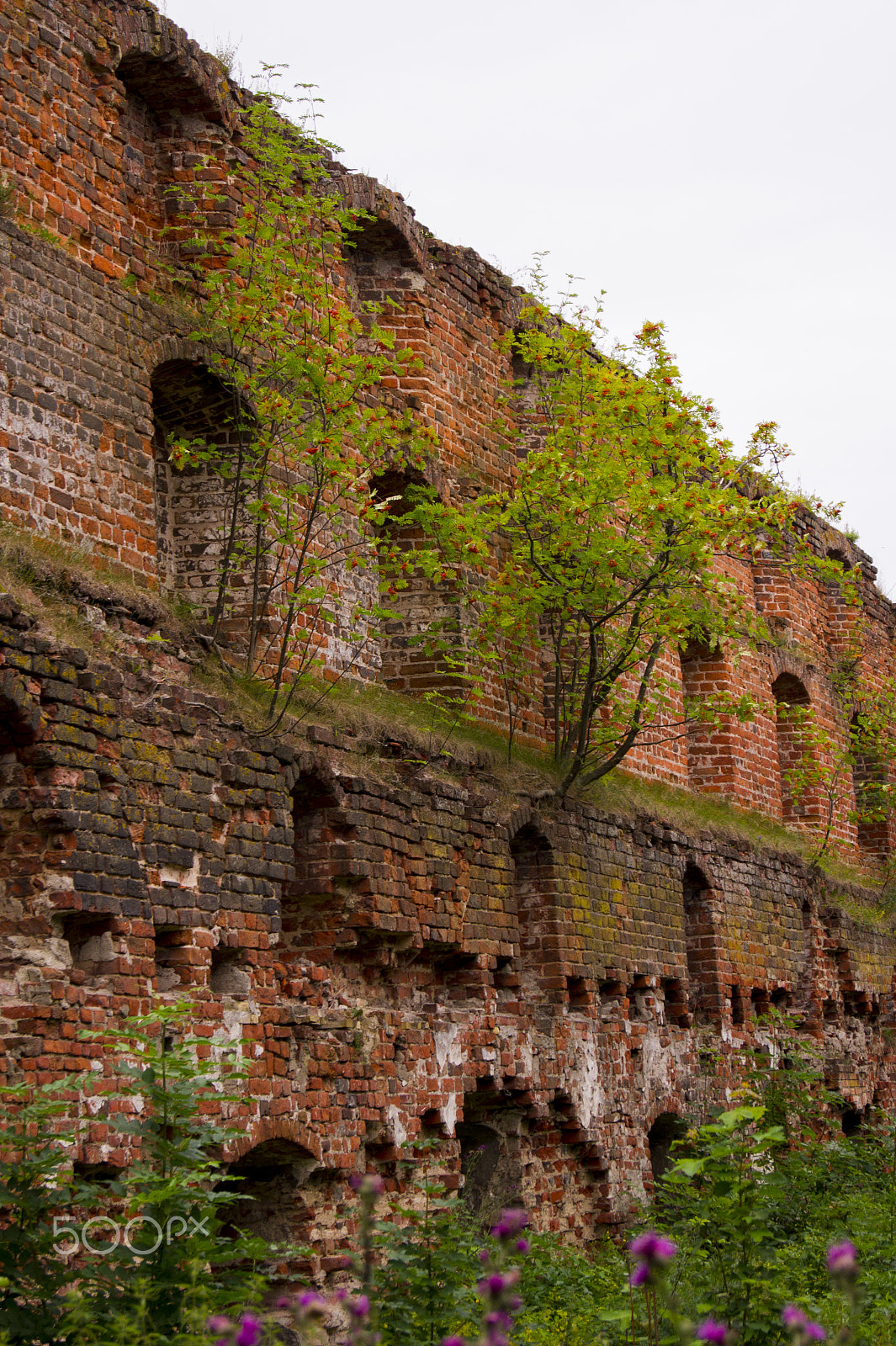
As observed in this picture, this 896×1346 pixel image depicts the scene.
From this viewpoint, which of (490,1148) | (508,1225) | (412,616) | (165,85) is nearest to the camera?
(508,1225)

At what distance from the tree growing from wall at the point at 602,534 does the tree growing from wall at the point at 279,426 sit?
0.86 meters

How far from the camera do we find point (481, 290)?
12.5 metres

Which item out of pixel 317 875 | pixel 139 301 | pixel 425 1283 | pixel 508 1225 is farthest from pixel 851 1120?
pixel 508 1225

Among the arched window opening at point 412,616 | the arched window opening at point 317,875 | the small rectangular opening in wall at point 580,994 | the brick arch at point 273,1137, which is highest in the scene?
the arched window opening at point 412,616

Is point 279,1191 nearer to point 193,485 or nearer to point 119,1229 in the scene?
point 119,1229

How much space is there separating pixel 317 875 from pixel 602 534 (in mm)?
3553

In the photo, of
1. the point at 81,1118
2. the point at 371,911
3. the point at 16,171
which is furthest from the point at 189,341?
the point at 81,1118

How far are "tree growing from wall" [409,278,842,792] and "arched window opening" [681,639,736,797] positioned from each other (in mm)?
3761

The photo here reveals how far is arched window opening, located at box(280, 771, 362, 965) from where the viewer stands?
772 cm

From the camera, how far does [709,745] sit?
603 inches

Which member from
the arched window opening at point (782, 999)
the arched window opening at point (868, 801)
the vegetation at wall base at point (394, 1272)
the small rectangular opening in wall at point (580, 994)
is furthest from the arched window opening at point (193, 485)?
the arched window opening at point (868, 801)

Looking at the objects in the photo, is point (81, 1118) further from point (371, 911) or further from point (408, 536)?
point (408, 536)

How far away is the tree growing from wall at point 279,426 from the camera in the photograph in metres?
8.19

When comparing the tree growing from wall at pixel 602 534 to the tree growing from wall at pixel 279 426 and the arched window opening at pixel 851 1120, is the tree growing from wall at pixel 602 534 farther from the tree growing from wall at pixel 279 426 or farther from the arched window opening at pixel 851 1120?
the arched window opening at pixel 851 1120
